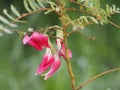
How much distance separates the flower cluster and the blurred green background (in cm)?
119

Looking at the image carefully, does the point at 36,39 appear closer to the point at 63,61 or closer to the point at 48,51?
the point at 48,51

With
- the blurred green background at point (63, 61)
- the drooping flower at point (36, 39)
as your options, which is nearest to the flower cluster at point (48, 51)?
the drooping flower at point (36, 39)

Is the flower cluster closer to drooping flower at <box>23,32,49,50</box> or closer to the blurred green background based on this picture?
drooping flower at <box>23,32,49,50</box>

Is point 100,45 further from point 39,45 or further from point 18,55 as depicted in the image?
point 39,45

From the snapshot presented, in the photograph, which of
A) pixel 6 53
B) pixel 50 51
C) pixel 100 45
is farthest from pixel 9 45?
pixel 50 51

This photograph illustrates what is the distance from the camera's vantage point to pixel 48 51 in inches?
25.3

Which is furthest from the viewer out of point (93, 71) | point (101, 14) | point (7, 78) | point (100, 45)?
point (100, 45)

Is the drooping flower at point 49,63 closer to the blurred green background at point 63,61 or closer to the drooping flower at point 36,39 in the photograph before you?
the drooping flower at point 36,39

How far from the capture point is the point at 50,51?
0.65 meters

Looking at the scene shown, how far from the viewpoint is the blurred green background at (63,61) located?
6.42 ft

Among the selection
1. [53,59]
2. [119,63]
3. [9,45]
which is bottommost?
[119,63]

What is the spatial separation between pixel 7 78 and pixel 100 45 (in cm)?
A: 45

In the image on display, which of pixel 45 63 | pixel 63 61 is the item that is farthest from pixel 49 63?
pixel 63 61

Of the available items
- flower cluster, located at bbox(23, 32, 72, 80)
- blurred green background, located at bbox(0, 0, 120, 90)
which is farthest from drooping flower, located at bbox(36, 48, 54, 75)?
blurred green background, located at bbox(0, 0, 120, 90)
